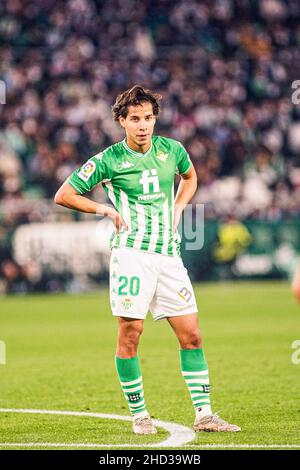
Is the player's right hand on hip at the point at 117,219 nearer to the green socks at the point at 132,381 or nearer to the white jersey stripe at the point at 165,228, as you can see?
the white jersey stripe at the point at 165,228

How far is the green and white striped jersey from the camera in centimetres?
750

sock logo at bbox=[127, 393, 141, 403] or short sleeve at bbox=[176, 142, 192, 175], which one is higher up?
short sleeve at bbox=[176, 142, 192, 175]

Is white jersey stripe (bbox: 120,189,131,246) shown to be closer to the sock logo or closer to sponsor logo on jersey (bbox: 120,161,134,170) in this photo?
sponsor logo on jersey (bbox: 120,161,134,170)

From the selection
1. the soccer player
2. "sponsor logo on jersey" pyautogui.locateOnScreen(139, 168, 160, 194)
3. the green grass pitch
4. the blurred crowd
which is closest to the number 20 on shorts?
the soccer player

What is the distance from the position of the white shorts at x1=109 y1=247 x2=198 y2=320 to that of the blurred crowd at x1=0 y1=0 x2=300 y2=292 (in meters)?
16.7

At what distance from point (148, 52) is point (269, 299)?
11.2 metres

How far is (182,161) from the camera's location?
7.79 meters

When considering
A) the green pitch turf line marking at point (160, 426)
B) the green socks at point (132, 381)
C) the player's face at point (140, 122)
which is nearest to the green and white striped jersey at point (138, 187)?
the player's face at point (140, 122)

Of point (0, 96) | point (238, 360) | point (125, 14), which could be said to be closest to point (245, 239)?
point (0, 96)

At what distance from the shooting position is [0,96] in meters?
25.2

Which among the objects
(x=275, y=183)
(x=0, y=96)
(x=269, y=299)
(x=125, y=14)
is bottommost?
(x=269, y=299)

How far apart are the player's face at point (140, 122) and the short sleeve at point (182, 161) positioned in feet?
1.07

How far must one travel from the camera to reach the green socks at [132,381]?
7527 mm
